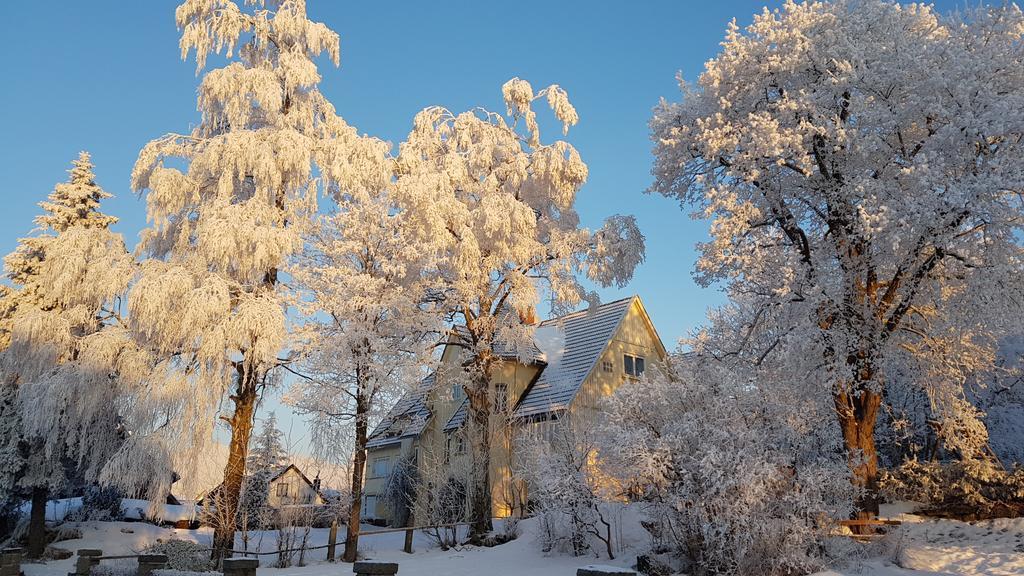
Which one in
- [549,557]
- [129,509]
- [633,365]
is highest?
[633,365]

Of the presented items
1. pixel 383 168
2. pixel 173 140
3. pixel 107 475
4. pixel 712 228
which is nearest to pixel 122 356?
pixel 107 475

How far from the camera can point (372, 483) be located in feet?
122

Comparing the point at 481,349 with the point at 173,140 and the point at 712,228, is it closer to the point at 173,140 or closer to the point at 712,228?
the point at 712,228

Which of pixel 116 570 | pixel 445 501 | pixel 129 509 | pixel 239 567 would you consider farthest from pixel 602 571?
pixel 129 509

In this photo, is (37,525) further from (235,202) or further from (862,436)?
(862,436)

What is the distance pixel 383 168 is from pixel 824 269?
41.4 ft

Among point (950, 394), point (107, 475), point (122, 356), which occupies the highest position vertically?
point (122, 356)

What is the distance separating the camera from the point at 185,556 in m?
18.0

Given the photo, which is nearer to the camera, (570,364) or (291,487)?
(570,364)

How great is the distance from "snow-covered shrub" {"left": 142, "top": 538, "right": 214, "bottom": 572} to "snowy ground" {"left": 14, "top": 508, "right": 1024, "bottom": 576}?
4.92 ft

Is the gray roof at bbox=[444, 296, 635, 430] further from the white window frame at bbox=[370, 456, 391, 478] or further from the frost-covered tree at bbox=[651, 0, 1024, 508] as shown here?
the frost-covered tree at bbox=[651, 0, 1024, 508]

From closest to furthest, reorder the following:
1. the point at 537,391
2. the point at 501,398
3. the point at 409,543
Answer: the point at 409,543 → the point at 501,398 → the point at 537,391

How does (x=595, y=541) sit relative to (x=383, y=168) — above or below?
below

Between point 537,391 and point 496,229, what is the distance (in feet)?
33.4
